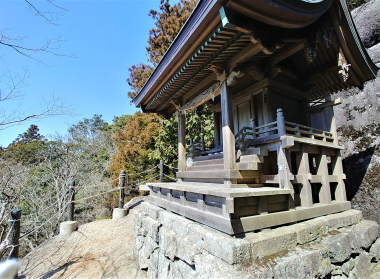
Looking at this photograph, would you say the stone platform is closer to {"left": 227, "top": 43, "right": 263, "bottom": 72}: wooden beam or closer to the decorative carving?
{"left": 227, "top": 43, "right": 263, "bottom": 72}: wooden beam

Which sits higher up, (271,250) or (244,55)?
(244,55)

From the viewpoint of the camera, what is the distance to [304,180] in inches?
125

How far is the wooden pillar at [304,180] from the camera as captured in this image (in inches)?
123

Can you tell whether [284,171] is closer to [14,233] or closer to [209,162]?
[209,162]

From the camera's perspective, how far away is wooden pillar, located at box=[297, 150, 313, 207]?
10.2ft

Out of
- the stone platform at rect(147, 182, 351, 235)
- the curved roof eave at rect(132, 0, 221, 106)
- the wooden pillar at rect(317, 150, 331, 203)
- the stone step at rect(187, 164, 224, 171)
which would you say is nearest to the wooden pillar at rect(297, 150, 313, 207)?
the stone platform at rect(147, 182, 351, 235)

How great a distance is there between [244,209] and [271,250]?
0.52 m

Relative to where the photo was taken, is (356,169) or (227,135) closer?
(227,135)

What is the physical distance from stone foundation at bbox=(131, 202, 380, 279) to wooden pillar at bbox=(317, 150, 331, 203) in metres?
0.29

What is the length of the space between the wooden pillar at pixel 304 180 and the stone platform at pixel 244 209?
0.38 feet

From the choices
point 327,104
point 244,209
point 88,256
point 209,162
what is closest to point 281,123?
point 244,209

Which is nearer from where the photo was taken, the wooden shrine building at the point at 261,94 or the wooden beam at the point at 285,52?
the wooden shrine building at the point at 261,94

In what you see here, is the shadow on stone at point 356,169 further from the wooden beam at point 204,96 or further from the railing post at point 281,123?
the wooden beam at point 204,96

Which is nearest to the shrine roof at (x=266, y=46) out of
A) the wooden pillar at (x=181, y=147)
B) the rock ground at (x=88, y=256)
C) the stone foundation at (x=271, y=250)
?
the wooden pillar at (x=181, y=147)
